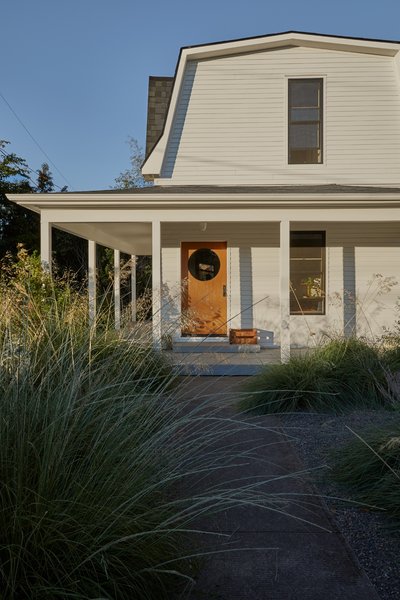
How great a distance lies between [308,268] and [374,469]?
291 inches

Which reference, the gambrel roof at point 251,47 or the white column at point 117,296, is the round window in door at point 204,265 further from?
the gambrel roof at point 251,47

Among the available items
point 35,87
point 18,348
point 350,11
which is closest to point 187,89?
point 350,11

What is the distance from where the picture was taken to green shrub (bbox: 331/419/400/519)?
3164 millimetres

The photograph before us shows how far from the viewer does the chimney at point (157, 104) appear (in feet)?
39.0

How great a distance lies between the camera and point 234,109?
1052cm

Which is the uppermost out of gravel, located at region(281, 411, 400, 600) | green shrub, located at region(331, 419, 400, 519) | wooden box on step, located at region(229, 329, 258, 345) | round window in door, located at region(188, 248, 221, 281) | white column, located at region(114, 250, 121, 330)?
round window in door, located at region(188, 248, 221, 281)

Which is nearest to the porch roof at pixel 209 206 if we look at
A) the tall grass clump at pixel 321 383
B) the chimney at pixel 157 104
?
the tall grass clump at pixel 321 383

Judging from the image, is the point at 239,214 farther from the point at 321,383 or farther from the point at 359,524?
the point at 359,524

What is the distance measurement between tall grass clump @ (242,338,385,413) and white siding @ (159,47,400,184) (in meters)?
5.26

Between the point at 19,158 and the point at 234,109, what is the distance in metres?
8.69

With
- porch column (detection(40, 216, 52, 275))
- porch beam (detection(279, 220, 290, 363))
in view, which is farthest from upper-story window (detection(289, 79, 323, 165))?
porch column (detection(40, 216, 52, 275))

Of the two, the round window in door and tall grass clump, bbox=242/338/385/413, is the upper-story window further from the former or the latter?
tall grass clump, bbox=242/338/385/413

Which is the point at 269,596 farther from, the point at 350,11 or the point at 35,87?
the point at 35,87

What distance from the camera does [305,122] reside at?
10.6 metres
